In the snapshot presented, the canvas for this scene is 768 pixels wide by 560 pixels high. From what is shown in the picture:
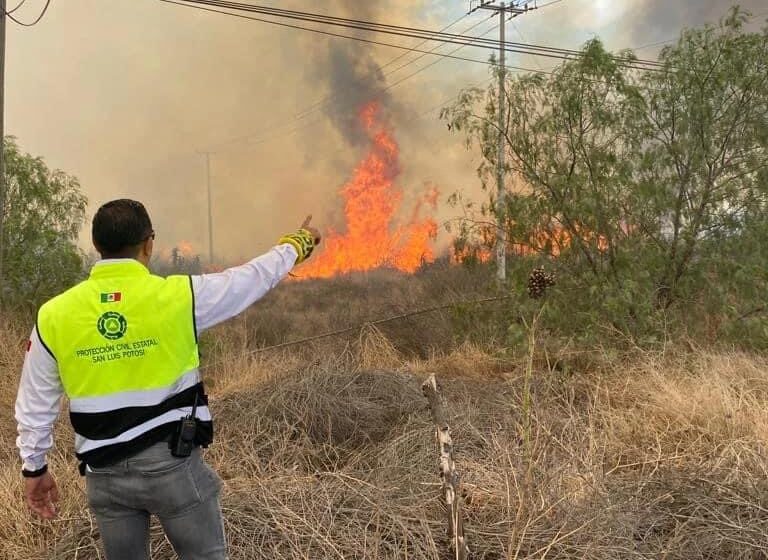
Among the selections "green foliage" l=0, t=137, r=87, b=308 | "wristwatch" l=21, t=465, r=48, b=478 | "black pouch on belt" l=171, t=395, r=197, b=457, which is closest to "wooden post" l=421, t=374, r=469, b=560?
"black pouch on belt" l=171, t=395, r=197, b=457

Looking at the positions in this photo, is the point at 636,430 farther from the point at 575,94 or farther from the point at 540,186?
the point at 575,94

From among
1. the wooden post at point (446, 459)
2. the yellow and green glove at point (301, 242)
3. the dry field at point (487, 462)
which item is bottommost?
the dry field at point (487, 462)

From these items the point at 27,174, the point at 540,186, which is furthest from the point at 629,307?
the point at 27,174

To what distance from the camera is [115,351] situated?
1944 mm

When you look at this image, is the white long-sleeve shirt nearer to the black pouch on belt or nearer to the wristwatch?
the wristwatch

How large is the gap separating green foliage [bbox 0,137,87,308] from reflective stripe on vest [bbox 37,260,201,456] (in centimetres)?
968

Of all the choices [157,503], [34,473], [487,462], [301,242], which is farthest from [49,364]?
[487,462]

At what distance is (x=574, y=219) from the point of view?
23.6 feet

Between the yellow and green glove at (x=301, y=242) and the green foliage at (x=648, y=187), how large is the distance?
17.0 ft

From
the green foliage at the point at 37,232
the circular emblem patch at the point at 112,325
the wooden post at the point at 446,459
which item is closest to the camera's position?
the circular emblem patch at the point at 112,325

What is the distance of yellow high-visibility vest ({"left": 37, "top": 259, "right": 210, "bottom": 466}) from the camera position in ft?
6.38

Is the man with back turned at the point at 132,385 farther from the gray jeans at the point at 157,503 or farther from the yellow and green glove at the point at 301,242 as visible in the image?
the yellow and green glove at the point at 301,242

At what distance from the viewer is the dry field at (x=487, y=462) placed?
3.10 meters

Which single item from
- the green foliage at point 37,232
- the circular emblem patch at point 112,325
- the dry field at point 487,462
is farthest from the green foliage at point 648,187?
the green foliage at point 37,232
